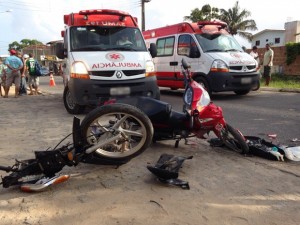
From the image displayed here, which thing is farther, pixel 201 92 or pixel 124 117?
pixel 201 92

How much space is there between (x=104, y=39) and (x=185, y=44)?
12.8ft

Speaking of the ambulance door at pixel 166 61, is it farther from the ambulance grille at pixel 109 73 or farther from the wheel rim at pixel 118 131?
the wheel rim at pixel 118 131

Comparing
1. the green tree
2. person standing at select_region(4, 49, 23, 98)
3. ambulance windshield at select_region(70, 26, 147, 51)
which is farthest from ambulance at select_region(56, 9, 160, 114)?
the green tree

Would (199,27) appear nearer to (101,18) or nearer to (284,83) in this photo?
(101,18)

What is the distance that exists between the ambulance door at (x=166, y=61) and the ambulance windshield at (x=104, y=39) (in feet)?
12.2

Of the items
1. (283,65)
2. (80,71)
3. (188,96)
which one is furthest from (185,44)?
(283,65)

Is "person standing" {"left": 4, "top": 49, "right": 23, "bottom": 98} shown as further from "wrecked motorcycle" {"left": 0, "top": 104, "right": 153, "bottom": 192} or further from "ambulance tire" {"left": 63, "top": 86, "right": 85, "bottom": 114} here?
"wrecked motorcycle" {"left": 0, "top": 104, "right": 153, "bottom": 192}

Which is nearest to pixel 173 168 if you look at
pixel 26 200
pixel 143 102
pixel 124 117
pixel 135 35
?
pixel 124 117

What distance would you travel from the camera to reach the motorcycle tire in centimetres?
366

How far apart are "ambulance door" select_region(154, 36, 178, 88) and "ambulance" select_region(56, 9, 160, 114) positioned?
135 inches

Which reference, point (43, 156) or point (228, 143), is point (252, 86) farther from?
point (43, 156)

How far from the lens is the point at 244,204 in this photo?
2.97m

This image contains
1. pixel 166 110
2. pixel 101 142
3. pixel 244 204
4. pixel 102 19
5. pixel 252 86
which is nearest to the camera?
pixel 244 204

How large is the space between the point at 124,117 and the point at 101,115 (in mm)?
245
